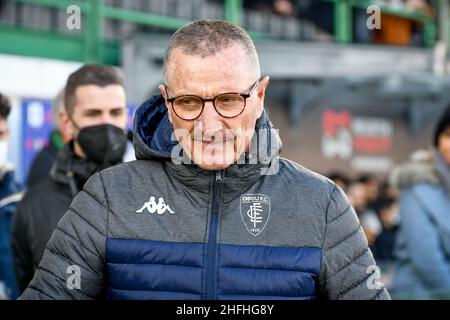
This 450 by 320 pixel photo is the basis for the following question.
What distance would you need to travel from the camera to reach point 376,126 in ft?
41.6

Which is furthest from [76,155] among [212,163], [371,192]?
[371,192]

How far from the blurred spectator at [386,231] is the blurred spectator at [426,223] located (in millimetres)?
5361

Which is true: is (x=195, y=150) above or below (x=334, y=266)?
above

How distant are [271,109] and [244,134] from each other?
9.53 metres

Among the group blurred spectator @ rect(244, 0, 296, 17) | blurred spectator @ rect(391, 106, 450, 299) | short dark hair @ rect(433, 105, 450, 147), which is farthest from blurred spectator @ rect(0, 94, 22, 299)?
blurred spectator @ rect(244, 0, 296, 17)

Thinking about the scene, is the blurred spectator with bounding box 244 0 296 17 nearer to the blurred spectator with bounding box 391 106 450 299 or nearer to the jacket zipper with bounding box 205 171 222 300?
the blurred spectator with bounding box 391 106 450 299

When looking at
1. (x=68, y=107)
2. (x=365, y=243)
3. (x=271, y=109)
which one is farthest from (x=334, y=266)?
(x=271, y=109)

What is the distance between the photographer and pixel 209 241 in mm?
1724

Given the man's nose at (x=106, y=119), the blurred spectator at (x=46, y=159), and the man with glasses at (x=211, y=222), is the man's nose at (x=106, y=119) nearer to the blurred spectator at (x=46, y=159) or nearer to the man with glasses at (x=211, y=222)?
the blurred spectator at (x=46, y=159)

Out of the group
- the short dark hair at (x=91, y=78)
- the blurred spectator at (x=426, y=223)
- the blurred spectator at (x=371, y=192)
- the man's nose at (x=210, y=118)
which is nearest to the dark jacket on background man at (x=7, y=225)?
the short dark hair at (x=91, y=78)

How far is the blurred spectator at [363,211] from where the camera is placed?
30.6 ft

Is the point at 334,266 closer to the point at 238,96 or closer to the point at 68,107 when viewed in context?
the point at 238,96

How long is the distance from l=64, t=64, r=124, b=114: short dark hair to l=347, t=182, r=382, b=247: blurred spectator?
20.0 ft

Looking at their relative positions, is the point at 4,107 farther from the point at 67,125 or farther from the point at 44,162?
the point at 44,162
